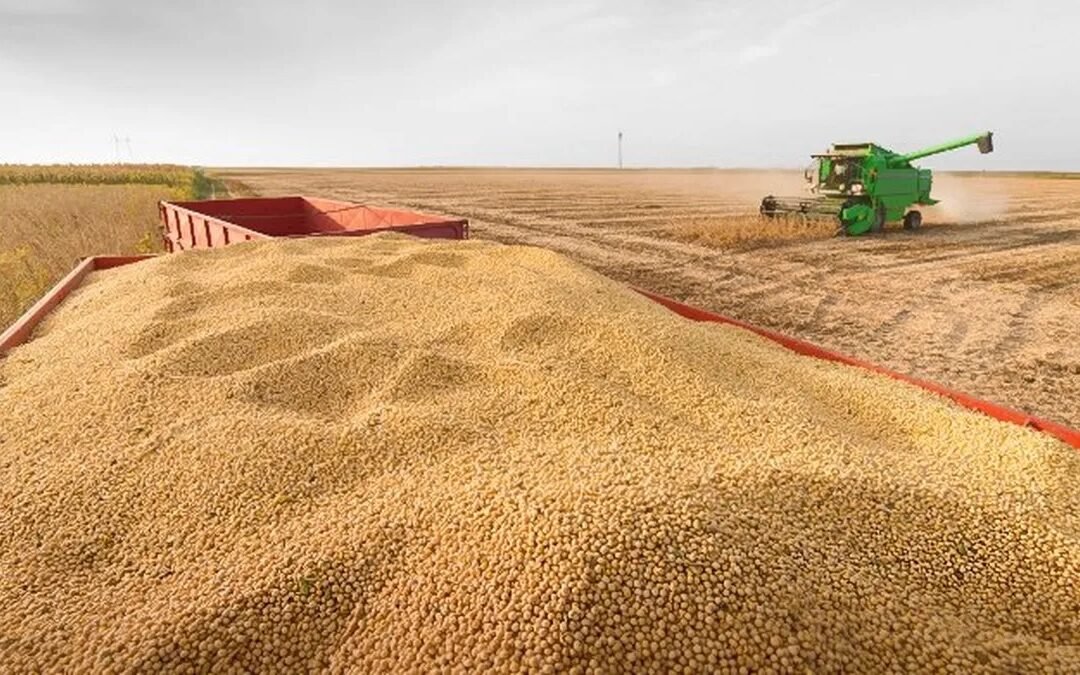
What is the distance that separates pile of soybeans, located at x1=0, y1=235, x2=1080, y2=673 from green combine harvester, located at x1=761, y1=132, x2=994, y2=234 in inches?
395

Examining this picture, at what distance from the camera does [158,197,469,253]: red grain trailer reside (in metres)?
5.03

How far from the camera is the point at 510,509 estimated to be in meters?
1.47

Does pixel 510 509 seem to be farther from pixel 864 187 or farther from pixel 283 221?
pixel 864 187

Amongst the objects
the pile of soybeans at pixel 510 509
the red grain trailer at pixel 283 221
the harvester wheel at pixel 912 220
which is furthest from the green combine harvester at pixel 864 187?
the pile of soybeans at pixel 510 509

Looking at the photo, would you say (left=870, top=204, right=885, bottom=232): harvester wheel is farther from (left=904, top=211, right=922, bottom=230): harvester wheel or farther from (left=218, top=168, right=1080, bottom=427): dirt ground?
(left=904, top=211, right=922, bottom=230): harvester wheel

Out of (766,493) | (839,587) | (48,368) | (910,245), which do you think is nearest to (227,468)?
(48,368)

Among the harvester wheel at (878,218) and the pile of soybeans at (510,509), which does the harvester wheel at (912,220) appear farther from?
the pile of soybeans at (510,509)

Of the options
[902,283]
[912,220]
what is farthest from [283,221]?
[912,220]

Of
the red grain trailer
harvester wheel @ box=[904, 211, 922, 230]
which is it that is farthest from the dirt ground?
the red grain trailer

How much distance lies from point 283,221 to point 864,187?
1000cm

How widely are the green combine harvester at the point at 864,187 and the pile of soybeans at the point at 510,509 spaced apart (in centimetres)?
1002

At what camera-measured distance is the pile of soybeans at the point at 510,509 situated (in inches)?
47.8

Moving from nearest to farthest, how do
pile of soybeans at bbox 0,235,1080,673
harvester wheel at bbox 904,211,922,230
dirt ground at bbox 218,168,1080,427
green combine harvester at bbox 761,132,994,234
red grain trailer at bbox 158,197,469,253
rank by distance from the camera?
pile of soybeans at bbox 0,235,1080,673 < dirt ground at bbox 218,168,1080,427 < red grain trailer at bbox 158,197,469,253 < green combine harvester at bbox 761,132,994,234 < harvester wheel at bbox 904,211,922,230

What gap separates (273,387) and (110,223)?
9078mm
